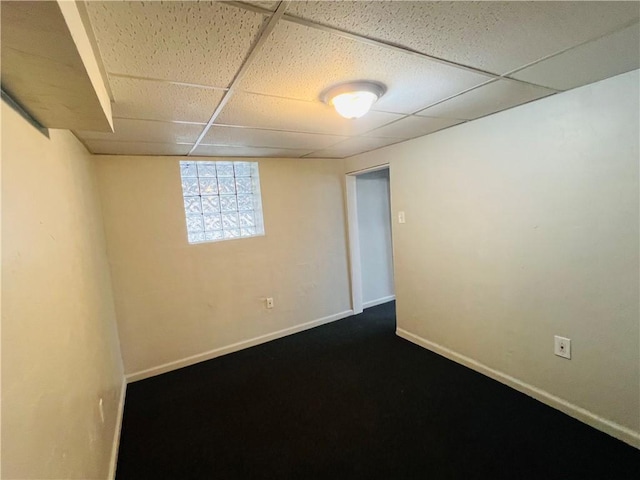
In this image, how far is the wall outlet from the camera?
6.42 feet

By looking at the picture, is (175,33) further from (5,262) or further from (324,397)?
(324,397)

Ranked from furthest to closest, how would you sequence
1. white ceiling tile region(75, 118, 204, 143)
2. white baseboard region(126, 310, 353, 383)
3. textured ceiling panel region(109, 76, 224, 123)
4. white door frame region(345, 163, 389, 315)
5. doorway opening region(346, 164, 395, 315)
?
doorway opening region(346, 164, 395, 315), white door frame region(345, 163, 389, 315), white baseboard region(126, 310, 353, 383), white ceiling tile region(75, 118, 204, 143), textured ceiling panel region(109, 76, 224, 123)

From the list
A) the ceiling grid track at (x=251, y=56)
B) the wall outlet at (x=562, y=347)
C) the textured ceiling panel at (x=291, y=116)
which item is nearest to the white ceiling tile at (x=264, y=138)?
the textured ceiling panel at (x=291, y=116)

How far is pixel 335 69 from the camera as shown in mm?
1321

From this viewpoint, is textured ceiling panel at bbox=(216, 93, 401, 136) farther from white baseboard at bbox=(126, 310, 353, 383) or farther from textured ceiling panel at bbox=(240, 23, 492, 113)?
white baseboard at bbox=(126, 310, 353, 383)

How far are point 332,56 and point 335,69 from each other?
11 centimetres

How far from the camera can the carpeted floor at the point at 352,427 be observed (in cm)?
169

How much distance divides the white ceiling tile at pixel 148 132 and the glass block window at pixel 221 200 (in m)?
0.74

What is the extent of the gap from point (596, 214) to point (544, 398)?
1.30 metres

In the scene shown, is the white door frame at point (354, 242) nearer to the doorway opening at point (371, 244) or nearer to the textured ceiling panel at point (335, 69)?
the doorway opening at point (371, 244)

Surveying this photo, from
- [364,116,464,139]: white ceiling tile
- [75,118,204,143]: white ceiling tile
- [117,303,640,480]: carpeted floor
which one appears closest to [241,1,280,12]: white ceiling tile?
[75,118,204,143]: white ceiling tile

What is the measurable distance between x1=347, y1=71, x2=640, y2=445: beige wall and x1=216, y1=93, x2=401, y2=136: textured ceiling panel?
2.79 ft

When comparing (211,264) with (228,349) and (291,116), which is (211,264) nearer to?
(228,349)

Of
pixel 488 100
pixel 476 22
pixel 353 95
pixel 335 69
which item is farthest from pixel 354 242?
pixel 476 22
